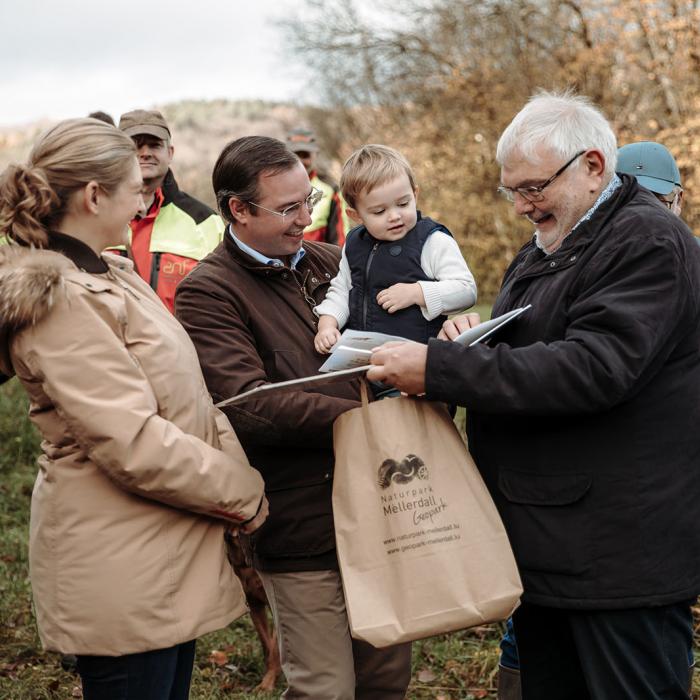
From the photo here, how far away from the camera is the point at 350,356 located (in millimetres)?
2744

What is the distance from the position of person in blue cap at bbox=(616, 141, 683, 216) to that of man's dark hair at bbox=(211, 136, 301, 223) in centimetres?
166

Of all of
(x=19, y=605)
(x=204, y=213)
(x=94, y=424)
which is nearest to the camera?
(x=94, y=424)

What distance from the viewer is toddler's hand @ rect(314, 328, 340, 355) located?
120 inches

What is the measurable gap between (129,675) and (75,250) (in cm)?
112

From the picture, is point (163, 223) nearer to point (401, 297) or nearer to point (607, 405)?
point (401, 297)

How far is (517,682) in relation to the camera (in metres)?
3.81

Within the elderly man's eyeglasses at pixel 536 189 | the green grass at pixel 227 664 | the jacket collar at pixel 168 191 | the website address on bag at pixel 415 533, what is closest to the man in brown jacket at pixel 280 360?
the website address on bag at pixel 415 533

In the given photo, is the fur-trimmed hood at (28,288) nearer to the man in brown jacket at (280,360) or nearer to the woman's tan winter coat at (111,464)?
the woman's tan winter coat at (111,464)

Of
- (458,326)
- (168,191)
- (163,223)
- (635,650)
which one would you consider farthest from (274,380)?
(168,191)

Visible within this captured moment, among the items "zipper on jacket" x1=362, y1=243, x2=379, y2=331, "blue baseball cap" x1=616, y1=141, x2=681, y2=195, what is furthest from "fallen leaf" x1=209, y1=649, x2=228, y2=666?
"blue baseball cap" x1=616, y1=141, x2=681, y2=195

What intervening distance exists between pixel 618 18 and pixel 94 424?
12.2 metres

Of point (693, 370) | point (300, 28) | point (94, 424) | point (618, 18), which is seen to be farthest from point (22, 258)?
point (300, 28)

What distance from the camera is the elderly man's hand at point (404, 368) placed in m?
2.60

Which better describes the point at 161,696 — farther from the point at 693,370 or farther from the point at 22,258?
the point at 693,370
